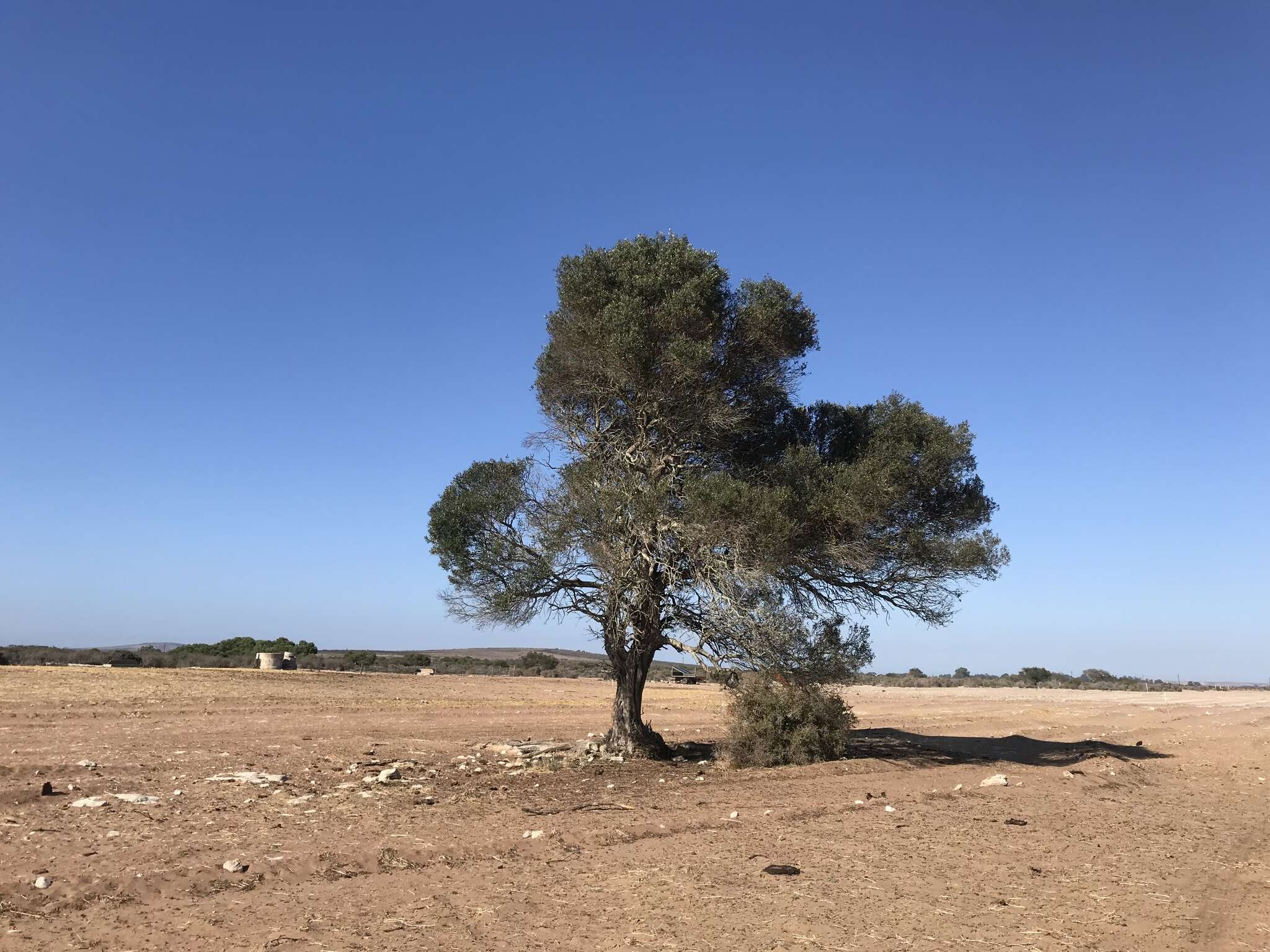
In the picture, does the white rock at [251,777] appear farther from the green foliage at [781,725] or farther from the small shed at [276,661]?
the small shed at [276,661]

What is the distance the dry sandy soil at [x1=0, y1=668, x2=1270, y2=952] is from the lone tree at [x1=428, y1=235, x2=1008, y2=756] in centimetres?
288

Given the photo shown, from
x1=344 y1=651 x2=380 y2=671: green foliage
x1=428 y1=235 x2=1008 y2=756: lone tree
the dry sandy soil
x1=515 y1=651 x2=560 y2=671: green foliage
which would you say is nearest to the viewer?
the dry sandy soil

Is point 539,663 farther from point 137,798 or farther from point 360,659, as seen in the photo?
point 137,798

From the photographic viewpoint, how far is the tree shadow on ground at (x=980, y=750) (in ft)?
60.2

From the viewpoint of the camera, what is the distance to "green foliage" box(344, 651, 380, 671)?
57.8 m

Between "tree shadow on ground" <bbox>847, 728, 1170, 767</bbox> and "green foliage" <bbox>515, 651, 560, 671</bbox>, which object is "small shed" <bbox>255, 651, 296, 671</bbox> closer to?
"green foliage" <bbox>515, 651, 560, 671</bbox>

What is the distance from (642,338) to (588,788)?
25.8ft

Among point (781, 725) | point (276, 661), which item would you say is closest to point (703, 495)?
point (781, 725)

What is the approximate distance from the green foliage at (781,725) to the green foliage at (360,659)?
44.1 m

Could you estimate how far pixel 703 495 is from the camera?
15234 mm

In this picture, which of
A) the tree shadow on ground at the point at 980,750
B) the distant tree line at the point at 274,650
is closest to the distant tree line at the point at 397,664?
the distant tree line at the point at 274,650

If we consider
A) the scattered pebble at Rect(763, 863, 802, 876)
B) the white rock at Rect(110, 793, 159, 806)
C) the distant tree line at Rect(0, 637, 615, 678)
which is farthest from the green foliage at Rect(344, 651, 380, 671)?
the scattered pebble at Rect(763, 863, 802, 876)

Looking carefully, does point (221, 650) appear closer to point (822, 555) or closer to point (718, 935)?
point (822, 555)

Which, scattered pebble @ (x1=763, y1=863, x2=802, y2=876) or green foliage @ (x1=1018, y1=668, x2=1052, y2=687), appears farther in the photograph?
green foliage @ (x1=1018, y1=668, x2=1052, y2=687)
